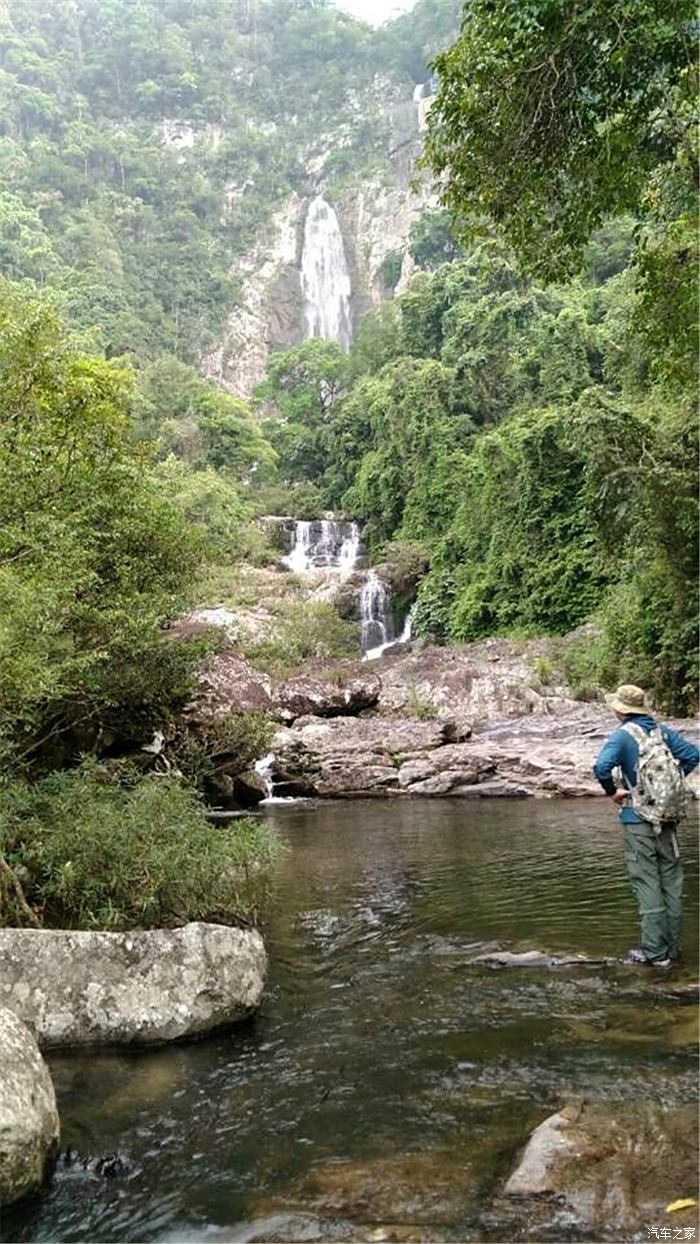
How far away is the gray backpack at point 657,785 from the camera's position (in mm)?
6418

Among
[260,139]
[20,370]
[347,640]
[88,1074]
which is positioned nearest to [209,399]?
[347,640]

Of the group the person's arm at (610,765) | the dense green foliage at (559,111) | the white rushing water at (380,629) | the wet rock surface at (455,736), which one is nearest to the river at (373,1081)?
the person's arm at (610,765)

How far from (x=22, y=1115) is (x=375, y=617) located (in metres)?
37.0

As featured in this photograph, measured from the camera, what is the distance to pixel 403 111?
98625mm

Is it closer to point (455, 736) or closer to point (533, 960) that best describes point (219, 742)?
point (455, 736)

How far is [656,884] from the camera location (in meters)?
6.51

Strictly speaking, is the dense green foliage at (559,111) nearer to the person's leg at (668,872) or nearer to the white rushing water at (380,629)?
the person's leg at (668,872)

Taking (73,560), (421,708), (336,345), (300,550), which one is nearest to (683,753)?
(73,560)

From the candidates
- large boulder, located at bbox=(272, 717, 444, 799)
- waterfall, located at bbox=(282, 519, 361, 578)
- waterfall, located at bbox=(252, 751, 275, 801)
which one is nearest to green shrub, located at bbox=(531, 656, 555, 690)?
large boulder, located at bbox=(272, 717, 444, 799)

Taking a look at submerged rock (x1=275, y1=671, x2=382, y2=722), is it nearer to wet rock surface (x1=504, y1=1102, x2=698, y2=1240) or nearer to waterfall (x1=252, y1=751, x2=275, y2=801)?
waterfall (x1=252, y1=751, x2=275, y2=801)

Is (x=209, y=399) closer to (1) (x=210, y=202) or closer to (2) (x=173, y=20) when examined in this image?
(1) (x=210, y=202)

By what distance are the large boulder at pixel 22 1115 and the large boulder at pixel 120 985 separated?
1.39 metres

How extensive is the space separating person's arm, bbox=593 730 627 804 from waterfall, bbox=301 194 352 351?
264ft

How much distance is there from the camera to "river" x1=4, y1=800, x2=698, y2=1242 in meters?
3.81
